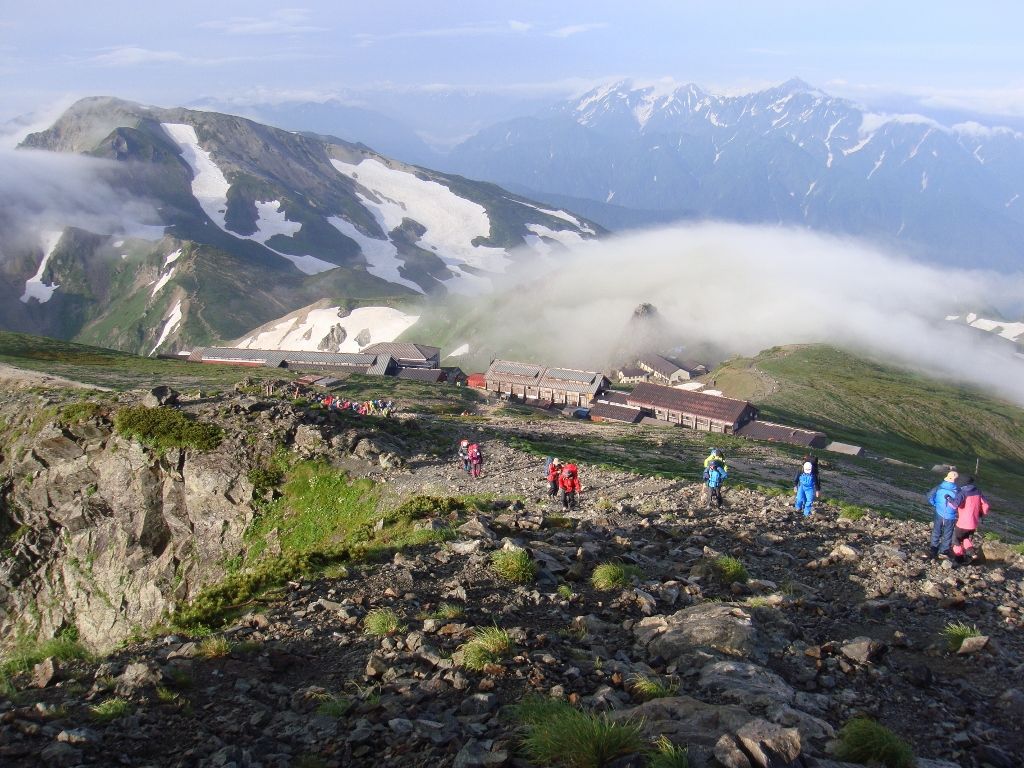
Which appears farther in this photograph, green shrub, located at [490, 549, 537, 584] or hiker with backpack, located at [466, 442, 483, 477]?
hiker with backpack, located at [466, 442, 483, 477]

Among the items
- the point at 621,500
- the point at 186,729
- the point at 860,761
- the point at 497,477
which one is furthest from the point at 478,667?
the point at 497,477

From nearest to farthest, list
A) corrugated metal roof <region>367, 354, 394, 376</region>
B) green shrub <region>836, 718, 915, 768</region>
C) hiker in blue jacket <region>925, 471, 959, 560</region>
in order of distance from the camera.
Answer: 1. green shrub <region>836, 718, 915, 768</region>
2. hiker in blue jacket <region>925, 471, 959, 560</region>
3. corrugated metal roof <region>367, 354, 394, 376</region>

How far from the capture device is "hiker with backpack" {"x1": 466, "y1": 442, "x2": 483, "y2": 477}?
31609mm

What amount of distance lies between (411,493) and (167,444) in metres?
12.5

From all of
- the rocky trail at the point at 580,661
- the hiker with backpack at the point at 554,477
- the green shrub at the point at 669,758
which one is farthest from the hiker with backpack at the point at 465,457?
the green shrub at the point at 669,758

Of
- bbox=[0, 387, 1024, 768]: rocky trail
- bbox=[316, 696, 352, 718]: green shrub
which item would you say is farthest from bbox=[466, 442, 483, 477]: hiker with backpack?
bbox=[316, 696, 352, 718]: green shrub

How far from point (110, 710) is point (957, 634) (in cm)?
1443

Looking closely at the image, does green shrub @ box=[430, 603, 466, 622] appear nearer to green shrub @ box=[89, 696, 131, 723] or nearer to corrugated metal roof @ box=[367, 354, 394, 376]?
green shrub @ box=[89, 696, 131, 723]

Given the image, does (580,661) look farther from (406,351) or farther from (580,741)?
(406,351)

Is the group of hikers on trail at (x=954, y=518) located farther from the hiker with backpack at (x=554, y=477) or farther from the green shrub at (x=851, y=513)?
the hiker with backpack at (x=554, y=477)

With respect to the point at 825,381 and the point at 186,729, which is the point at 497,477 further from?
the point at 825,381

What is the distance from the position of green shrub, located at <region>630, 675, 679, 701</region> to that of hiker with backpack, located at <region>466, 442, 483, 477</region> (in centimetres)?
2036

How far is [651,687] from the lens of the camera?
11.1 meters

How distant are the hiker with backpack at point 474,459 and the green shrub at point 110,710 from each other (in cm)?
2103
